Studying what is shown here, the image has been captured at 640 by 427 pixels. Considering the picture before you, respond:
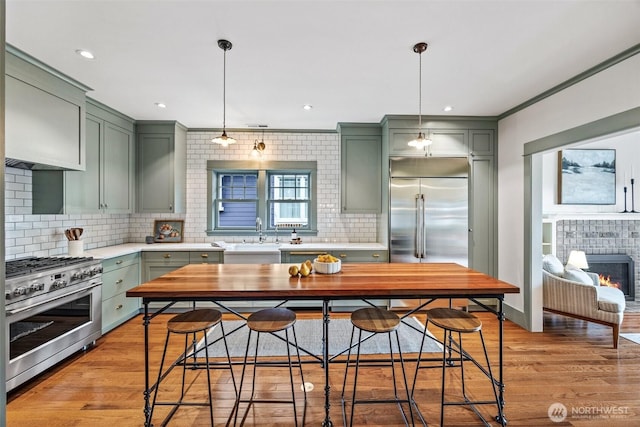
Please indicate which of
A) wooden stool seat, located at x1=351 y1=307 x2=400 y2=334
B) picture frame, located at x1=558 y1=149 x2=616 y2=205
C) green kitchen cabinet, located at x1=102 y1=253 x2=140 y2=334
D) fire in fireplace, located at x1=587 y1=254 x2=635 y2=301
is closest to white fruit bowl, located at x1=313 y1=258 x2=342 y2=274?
wooden stool seat, located at x1=351 y1=307 x2=400 y2=334

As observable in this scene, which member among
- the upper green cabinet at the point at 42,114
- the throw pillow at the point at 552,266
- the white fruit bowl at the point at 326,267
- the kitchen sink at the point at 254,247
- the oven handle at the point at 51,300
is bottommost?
the oven handle at the point at 51,300

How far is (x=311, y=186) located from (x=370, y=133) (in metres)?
1.24

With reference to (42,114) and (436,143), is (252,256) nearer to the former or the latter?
(42,114)

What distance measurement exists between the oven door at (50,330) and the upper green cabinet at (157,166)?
5.18 ft

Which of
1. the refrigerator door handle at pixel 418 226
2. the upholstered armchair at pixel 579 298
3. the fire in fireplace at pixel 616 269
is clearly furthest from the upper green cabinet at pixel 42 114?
the fire in fireplace at pixel 616 269

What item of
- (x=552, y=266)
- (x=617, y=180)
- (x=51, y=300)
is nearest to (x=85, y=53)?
(x=51, y=300)

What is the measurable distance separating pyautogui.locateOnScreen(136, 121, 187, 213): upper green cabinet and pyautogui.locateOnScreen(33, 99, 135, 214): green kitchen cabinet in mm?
126

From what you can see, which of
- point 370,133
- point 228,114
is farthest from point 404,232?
point 228,114

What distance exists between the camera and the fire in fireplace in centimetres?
467

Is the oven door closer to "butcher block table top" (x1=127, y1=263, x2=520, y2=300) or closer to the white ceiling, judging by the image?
"butcher block table top" (x1=127, y1=263, x2=520, y2=300)

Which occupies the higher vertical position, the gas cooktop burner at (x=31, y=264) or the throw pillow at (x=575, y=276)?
the gas cooktop burner at (x=31, y=264)

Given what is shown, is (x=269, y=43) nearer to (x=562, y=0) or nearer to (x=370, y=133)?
(x=562, y=0)

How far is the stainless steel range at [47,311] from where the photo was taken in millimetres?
2240

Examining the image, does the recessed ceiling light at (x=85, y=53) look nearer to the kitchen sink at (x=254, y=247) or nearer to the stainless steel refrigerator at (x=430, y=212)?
the kitchen sink at (x=254, y=247)
